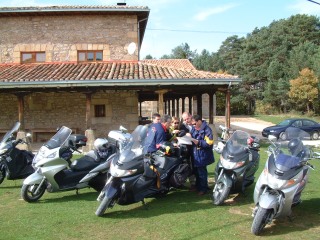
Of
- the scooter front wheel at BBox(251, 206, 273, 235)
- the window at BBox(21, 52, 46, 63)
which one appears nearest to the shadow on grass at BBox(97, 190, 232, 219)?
the scooter front wheel at BBox(251, 206, 273, 235)

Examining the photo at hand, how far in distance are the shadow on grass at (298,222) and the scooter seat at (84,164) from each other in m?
3.36

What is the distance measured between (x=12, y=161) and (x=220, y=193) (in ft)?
13.8

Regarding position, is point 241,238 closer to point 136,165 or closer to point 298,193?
point 298,193

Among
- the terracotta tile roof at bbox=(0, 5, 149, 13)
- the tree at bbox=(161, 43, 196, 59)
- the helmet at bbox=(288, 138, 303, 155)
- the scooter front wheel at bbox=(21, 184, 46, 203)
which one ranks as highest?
the tree at bbox=(161, 43, 196, 59)

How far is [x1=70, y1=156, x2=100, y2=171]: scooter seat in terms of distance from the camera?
6.59 m

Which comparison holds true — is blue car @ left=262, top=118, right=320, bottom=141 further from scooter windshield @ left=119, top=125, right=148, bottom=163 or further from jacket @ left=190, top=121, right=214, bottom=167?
scooter windshield @ left=119, top=125, right=148, bottom=163

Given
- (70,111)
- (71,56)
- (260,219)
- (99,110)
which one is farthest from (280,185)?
(71,56)

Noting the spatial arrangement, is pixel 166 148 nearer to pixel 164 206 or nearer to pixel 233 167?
pixel 164 206

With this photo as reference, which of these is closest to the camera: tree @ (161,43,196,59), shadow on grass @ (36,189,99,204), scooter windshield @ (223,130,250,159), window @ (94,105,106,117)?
scooter windshield @ (223,130,250,159)

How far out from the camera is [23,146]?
13445mm

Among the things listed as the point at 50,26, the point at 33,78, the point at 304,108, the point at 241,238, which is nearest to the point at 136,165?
the point at 241,238

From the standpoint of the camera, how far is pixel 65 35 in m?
17.6

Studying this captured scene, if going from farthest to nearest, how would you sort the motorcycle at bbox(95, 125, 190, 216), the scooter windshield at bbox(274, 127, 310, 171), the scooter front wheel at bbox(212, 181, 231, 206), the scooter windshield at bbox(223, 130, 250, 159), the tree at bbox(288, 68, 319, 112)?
1. the tree at bbox(288, 68, 319, 112)
2. the scooter windshield at bbox(223, 130, 250, 159)
3. the scooter front wheel at bbox(212, 181, 231, 206)
4. the motorcycle at bbox(95, 125, 190, 216)
5. the scooter windshield at bbox(274, 127, 310, 171)

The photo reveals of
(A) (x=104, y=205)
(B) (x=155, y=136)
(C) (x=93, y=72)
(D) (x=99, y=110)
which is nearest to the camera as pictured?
(A) (x=104, y=205)
